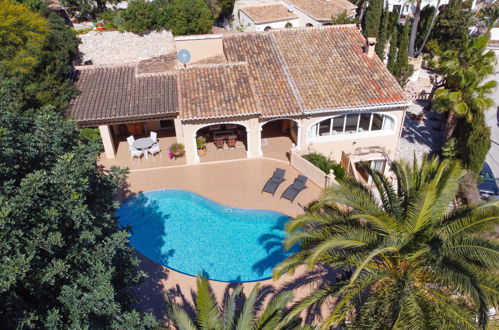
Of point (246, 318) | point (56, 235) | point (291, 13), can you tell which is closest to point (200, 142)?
point (246, 318)

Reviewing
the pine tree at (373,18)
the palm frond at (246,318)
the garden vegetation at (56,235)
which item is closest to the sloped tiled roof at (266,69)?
the garden vegetation at (56,235)

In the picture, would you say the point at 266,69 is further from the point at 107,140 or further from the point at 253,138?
the point at 107,140

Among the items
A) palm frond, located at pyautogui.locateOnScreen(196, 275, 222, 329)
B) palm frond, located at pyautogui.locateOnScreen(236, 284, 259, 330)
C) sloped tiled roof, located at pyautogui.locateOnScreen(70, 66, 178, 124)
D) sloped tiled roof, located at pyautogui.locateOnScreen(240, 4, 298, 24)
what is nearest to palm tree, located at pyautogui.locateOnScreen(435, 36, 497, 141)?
sloped tiled roof, located at pyautogui.locateOnScreen(70, 66, 178, 124)

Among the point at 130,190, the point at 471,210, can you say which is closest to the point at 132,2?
the point at 130,190

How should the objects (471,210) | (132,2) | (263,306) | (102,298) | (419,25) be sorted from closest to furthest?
(102,298) → (471,210) → (263,306) → (132,2) → (419,25)

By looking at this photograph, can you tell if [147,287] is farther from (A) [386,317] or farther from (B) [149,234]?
(A) [386,317]

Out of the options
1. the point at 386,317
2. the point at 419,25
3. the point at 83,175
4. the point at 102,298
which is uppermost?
the point at 83,175
